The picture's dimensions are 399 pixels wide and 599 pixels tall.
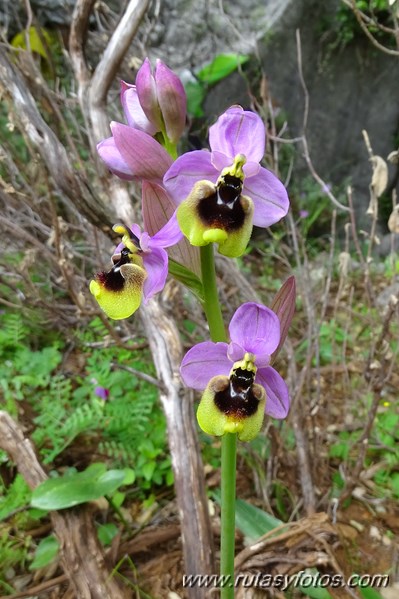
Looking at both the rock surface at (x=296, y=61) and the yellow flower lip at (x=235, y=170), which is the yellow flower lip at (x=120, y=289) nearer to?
the yellow flower lip at (x=235, y=170)

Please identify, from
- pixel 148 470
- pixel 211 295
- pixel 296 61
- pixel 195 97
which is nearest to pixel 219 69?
pixel 195 97

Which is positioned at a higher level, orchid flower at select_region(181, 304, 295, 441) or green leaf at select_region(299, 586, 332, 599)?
orchid flower at select_region(181, 304, 295, 441)

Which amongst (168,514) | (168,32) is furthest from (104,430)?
(168,32)

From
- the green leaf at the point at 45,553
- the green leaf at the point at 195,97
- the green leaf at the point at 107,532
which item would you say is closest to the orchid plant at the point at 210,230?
the green leaf at the point at 45,553

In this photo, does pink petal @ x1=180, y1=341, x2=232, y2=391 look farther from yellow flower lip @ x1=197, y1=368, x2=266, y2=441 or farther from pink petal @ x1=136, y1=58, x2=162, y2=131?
pink petal @ x1=136, y1=58, x2=162, y2=131

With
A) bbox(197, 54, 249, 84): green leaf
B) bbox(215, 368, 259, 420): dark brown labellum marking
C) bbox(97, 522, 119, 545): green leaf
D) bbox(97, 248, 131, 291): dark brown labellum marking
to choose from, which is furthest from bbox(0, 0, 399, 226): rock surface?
bbox(215, 368, 259, 420): dark brown labellum marking

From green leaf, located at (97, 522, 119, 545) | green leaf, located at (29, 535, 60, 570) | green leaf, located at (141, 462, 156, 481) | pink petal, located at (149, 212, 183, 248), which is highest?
pink petal, located at (149, 212, 183, 248)

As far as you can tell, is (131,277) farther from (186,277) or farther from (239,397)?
(239,397)
